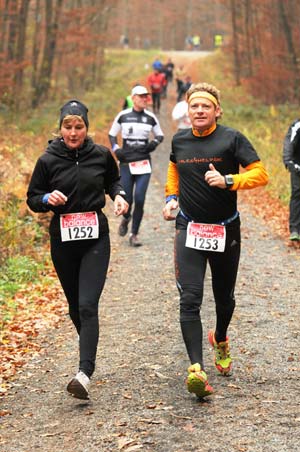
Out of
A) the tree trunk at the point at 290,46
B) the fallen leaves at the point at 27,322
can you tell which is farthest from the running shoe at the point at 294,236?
the tree trunk at the point at 290,46

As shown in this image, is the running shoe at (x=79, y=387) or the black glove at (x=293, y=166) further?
the black glove at (x=293, y=166)

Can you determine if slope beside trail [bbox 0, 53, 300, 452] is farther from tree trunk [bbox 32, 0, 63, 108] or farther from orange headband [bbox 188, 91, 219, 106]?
tree trunk [bbox 32, 0, 63, 108]

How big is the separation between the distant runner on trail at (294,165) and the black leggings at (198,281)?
6.18 meters

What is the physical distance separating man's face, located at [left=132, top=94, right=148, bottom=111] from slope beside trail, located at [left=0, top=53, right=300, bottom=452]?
2.76 m

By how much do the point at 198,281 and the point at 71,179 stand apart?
1.27 m

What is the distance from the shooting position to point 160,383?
6695mm

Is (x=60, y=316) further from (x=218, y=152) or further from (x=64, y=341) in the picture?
(x=218, y=152)

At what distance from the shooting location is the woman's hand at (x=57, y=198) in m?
6.30

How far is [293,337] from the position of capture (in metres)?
8.12

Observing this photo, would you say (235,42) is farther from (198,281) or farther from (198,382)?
(198,382)

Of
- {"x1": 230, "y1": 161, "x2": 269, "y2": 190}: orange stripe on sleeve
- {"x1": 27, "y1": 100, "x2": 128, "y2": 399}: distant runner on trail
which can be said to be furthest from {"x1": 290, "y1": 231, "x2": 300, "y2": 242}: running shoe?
{"x1": 230, "y1": 161, "x2": 269, "y2": 190}: orange stripe on sleeve

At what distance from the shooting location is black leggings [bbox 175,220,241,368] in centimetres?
618

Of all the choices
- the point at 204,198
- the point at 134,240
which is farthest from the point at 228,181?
the point at 134,240

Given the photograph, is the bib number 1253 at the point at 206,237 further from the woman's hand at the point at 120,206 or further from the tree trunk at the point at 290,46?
the tree trunk at the point at 290,46
